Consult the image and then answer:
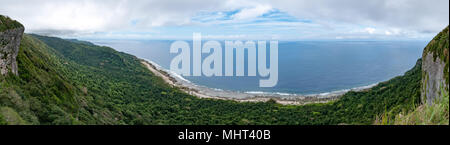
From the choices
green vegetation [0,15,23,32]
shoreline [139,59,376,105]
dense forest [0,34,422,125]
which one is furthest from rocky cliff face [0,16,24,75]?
shoreline [139,59,376,105]

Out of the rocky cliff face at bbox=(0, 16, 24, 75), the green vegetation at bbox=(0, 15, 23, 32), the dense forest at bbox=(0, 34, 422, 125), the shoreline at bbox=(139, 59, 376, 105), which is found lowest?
the shoreline at bbox=(139, 59, 376, 105)

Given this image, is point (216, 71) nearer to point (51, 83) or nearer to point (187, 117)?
point (187, 117)

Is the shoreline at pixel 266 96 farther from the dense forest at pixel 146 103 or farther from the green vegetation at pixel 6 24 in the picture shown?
the green vegetation at pixel 6 24

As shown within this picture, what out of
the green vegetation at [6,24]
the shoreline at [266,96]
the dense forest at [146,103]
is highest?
the green vegetation at [6,24]

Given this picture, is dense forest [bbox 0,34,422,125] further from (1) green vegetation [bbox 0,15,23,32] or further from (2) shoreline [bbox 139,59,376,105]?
(2) shoreline [bbox 139,59,376,105]

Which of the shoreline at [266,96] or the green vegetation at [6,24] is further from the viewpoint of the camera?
Result: the shoreline at [266,96]

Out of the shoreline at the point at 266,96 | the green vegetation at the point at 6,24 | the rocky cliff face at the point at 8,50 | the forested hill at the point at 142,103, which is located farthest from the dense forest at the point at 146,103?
the shoreline at the point at 266,96

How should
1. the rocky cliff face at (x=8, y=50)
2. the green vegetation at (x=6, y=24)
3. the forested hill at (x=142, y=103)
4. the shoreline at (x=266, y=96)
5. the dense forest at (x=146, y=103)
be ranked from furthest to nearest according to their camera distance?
the shoreline at (x=266, y=96) → the green vegetation at (x=6, y=24) → the rocky cliff face at (x=8, y=50) → the dense forest at (x=146, y=103) → the forested hill at (x=142, y=103)

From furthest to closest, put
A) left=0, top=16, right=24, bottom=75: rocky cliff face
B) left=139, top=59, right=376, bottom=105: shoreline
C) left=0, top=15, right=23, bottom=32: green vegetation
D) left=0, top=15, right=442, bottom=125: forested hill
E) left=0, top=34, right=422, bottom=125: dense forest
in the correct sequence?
left=139, top=59, right=376, bottom=105: shoreline → left=0, top=15, right=23, bottom=32: green vegetation → left=0, top=16, right=24, bottom=75: rocky cliff face → left=0, top=34, right=422, bottom=125: dense forest → left=0, top=15, right=442, bottom=125: forested hill
